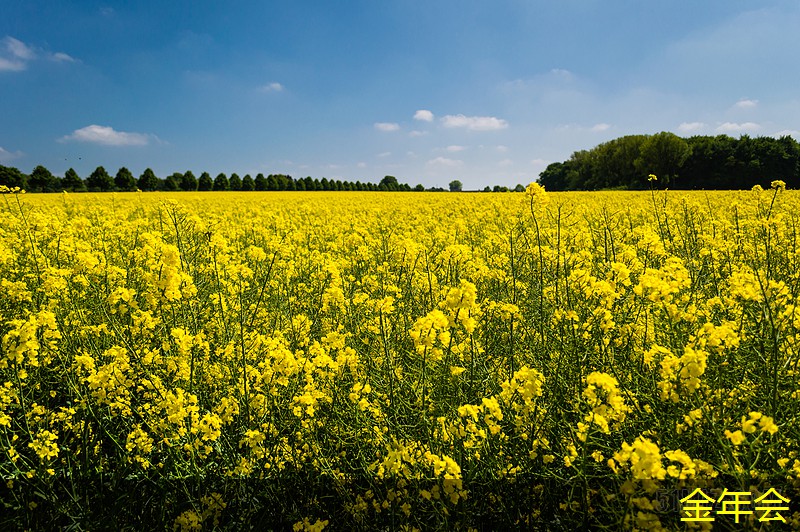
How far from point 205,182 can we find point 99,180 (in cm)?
1034

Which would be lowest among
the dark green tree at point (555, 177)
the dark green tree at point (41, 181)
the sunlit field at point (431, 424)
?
the sunlit field at point (431, 424)

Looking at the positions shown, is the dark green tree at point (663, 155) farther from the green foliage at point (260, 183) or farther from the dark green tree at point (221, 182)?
the dark green tree at point (221, 182)

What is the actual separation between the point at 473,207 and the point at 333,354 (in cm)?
1223

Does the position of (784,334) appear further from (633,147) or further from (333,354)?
(633,147)

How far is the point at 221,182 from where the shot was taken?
168ft

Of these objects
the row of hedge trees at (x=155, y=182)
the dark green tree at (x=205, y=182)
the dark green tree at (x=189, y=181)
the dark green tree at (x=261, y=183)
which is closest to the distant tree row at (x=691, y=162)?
the row of hedge trees at (x=155, y=182)

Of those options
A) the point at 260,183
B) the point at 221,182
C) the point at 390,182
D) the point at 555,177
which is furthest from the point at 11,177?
the point at 555,177

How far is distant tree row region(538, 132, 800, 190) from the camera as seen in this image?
44000mm

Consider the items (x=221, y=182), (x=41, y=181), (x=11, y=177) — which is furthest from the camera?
(x=221, y=182)

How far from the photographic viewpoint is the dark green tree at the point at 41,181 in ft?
130

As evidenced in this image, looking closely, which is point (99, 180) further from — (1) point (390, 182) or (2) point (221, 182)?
(1) point (390, 182)

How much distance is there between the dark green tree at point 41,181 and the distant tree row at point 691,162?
1801 inches

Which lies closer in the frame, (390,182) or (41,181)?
(41,181)

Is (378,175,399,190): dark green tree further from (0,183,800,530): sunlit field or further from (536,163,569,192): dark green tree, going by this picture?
(0,183,800,530): sunlit field
